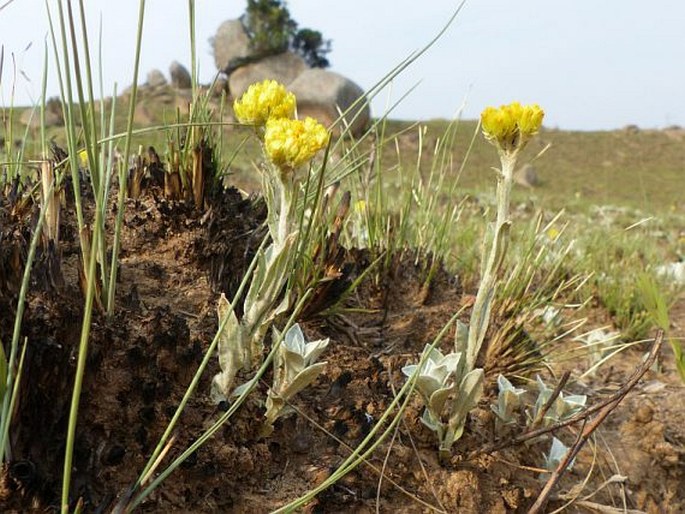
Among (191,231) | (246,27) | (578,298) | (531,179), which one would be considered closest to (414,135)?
(531,179)

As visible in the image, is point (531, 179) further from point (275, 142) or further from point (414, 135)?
point (275, 142)

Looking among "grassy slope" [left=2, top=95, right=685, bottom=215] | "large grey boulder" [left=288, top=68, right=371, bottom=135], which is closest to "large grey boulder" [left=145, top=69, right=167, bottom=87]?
"grassy slope" [left=2, top=95, right=685, bottom=215]

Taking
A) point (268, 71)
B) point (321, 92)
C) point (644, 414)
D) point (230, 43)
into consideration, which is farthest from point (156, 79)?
point (644, 414)

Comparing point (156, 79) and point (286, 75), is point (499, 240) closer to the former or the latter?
point (286, 75)

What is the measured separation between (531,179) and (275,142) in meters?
16.4

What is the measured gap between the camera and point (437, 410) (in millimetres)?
1321

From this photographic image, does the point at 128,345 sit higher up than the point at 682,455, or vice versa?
the point at 128,345

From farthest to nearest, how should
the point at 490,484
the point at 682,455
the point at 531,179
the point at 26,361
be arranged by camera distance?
the point at 531,179 → the point at 682,455 → the point at 490,484 → the point at 26,361

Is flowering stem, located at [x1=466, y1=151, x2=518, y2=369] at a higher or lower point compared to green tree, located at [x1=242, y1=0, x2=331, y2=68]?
lower

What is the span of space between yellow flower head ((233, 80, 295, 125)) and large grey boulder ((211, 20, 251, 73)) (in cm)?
2162

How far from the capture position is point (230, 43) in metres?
22.6

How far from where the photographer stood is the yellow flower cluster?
1179mm

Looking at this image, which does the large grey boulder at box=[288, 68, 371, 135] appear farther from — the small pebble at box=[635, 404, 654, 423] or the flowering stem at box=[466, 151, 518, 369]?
the flowering stem at box=[466, 151, 518, 369]

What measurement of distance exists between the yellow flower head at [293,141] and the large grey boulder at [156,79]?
2171 centimetres
